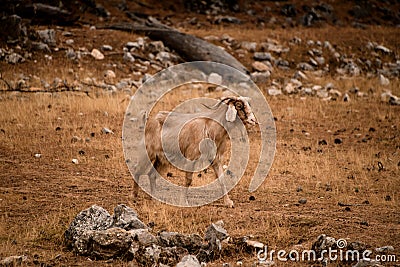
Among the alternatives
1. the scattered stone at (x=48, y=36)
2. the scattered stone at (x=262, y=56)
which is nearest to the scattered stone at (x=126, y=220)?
the scattered stone at (x=48, y=36)

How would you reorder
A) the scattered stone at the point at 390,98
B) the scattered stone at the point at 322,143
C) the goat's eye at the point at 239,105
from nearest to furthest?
the goat's eye at the point at 239,105, the scattered stone at the point at 322,143, the scattered stone at the point at 390,98

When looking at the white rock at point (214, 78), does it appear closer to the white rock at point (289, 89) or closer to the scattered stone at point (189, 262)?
the white rock at point (289, 89)

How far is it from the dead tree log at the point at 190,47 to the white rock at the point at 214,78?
1.06 metres

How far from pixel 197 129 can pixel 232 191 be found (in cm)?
128

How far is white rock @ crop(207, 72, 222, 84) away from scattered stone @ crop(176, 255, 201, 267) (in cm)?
1223

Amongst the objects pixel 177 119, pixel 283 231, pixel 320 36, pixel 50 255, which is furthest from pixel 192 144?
pixel 320 36

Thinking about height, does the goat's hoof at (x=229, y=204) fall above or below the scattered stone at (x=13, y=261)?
below

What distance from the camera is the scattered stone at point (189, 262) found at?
612 centimetres

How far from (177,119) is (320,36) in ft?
53.3

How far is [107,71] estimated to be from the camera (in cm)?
1872

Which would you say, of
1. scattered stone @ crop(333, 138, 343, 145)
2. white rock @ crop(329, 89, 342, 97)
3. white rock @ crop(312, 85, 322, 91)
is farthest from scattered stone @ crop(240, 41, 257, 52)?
scattered stone @ crop(333, 138, 343, 145)

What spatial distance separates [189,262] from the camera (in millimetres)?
6156

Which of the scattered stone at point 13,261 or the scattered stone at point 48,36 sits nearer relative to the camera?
the scattered stone at point 13,261

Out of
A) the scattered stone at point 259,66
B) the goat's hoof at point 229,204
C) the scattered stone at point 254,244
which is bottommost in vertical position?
the scattered stone at point 259,66
